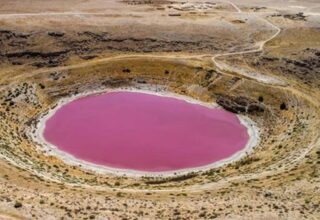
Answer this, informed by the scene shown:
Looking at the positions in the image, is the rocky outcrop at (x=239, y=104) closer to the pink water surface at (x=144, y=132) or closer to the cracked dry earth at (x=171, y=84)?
the cracked dry earth at (x=171, y=84)

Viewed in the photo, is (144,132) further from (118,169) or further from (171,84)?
(171,84)

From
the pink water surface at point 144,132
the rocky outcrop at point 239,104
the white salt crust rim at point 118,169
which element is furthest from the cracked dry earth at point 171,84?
the pink water surface at point 144,132

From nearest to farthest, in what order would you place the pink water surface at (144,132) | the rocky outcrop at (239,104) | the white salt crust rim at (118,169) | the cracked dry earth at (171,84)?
the cracked dry earth at (171,84), the white salt crust rim at (118,169), the pink water surface at (144,132), the rocky outcrop at (239,104)

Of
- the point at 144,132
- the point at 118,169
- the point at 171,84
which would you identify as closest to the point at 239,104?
the point at 171,84

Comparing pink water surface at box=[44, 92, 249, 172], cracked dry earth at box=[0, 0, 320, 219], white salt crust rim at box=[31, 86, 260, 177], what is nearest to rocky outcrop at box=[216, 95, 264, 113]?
cracked dry earth at box=[0, 0, 320, 219]

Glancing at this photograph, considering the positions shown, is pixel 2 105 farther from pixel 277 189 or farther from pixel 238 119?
pixel 277 189
